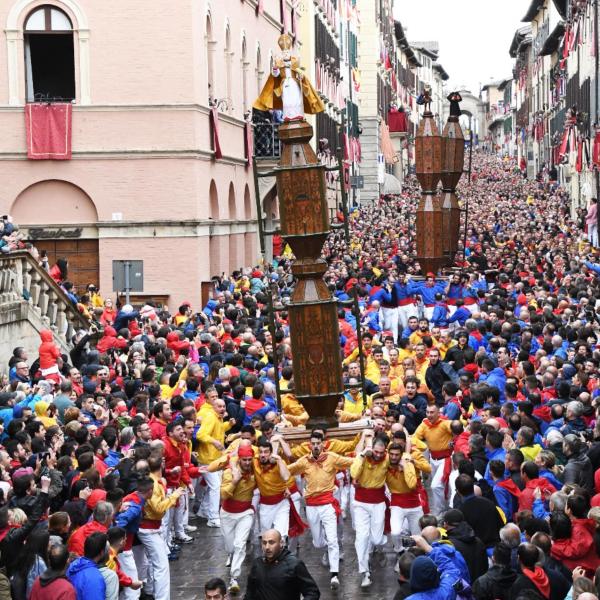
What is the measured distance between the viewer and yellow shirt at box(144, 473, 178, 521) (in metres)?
13.4

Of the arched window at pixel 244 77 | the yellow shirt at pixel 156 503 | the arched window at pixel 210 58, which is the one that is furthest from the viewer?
the arched window at pixel 244 77

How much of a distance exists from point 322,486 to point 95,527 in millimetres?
3457

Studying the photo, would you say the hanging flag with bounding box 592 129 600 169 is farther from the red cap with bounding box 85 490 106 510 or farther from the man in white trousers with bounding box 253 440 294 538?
the red cap with bounding box 85 490 106 510

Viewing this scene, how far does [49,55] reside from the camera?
32.6m

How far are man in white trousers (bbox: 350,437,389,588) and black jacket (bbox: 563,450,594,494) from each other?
2.05m

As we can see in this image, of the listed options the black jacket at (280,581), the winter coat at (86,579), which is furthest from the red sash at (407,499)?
the winter coat at (86,579)

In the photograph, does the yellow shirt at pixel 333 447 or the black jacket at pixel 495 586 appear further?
the yellow shirt at pixel 333 447

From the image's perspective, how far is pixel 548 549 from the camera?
10.8 metres

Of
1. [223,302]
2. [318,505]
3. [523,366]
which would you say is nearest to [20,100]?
[223,302]

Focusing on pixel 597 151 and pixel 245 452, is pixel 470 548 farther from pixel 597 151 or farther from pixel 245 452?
pixel 597 151

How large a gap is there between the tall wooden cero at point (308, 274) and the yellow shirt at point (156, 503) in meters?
2.45

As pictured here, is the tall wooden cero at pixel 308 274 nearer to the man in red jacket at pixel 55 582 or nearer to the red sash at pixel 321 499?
the red sash at pixel 321 499

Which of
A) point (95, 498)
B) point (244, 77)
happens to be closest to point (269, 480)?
point (95, 498)

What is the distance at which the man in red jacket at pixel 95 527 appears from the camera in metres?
11.5
